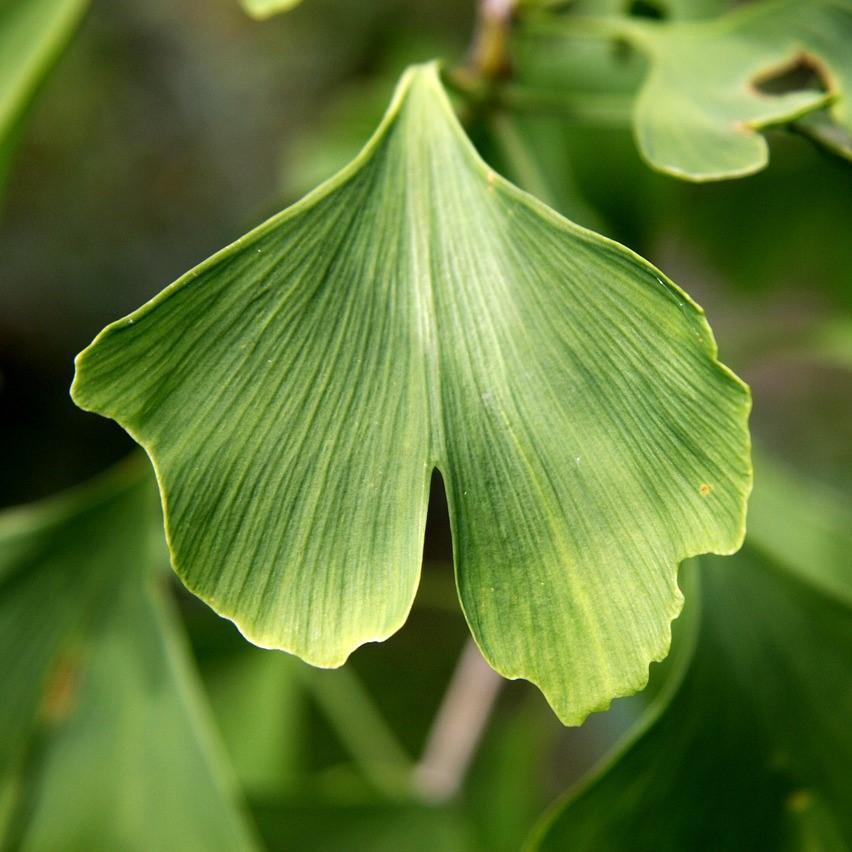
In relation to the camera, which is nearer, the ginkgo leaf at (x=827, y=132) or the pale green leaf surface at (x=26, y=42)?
the ginkgo leaf at (x=827, y=132)

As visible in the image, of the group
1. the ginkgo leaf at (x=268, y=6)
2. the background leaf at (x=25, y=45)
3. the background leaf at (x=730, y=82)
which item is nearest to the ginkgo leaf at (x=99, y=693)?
the background leaf at (x=25, y=45)

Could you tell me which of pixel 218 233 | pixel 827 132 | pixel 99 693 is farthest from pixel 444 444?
pixel 218 233

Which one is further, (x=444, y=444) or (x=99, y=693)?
(x=99, y=693)

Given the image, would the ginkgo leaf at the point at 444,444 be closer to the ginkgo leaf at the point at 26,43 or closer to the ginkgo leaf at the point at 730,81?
the ginkgo leaf at the point at 730,81

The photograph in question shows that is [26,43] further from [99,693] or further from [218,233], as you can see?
[218,233]

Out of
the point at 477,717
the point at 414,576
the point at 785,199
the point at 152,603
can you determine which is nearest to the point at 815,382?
the point at 785,199

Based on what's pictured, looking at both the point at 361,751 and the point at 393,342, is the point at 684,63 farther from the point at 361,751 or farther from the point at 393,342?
the point at 361,751
